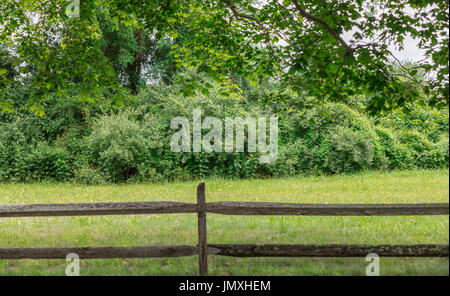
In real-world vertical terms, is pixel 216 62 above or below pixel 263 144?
above

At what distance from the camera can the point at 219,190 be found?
10.9m

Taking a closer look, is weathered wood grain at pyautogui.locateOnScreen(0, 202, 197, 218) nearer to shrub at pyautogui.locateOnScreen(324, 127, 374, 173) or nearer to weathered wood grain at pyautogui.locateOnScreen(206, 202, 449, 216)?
weathered wood grain at pyautogui.locateOnScreen(206, 202, 449, 216)

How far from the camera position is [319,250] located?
4363 millimetres

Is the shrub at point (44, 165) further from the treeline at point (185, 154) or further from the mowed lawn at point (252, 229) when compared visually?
the mowed lawn at point (252, 229)

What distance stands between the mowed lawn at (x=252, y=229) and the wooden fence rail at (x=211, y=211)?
0.31 m

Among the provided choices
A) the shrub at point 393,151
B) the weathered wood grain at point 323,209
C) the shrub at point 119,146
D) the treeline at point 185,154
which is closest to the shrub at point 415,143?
the shrub at point 393,151

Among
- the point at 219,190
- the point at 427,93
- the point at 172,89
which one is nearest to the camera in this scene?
the point at 427,93

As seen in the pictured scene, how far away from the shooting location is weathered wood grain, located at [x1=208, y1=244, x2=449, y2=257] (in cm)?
415

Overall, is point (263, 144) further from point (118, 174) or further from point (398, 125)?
point (118, 174)

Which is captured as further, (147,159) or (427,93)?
(147,159)

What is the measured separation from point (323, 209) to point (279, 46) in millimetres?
3957

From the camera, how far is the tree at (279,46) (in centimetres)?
470
